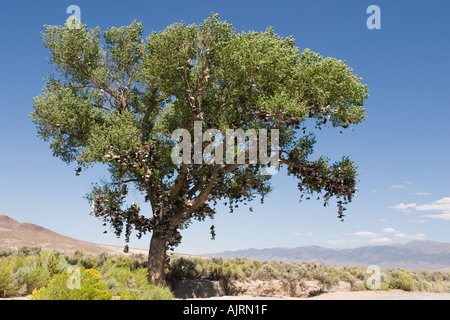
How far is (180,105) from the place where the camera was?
21.0 metres

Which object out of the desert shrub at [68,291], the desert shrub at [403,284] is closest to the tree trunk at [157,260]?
the desert shrub at [68,291]

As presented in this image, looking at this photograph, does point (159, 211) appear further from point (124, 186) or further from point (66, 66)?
point (66, 66)

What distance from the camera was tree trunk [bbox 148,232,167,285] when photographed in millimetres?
20859

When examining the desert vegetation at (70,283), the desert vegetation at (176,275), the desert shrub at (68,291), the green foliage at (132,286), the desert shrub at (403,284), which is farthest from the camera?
the desert shrub at (403,284)

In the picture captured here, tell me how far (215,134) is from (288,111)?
4792mm

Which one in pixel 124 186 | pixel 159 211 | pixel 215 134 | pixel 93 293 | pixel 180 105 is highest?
pixel 180 105

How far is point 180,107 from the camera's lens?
830 inches

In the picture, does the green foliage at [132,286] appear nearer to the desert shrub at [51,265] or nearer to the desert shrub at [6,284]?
the desert shrub at [6,284]

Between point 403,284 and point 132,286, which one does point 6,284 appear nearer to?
point 132,286

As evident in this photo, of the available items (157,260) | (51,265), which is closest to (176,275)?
(157,260)

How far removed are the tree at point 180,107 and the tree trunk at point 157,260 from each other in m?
0.06

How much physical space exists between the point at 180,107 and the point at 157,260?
Result: 8.70m

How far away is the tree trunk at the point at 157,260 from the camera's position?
2086cm
